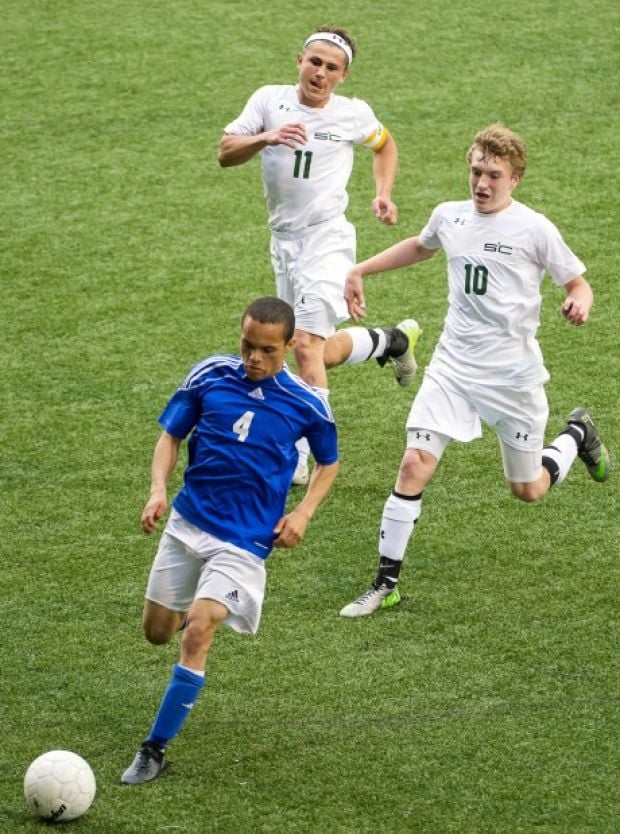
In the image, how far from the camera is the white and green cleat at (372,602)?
7.73m

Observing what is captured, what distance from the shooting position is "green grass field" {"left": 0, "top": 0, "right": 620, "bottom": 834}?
639 cm

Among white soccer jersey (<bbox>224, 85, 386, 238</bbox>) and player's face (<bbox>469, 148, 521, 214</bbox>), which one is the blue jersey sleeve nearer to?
player's face (<bbox>469, 148, 521, 214</bbox>)

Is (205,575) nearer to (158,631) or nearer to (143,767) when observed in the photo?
(158,631)

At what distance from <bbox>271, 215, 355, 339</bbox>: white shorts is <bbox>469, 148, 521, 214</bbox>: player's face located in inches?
63.3

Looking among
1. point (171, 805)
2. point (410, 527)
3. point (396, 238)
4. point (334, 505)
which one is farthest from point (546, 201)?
point (171, 805)

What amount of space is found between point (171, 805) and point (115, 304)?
5854 millimetres

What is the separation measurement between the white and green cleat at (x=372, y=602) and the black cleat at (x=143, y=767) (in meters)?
1.68

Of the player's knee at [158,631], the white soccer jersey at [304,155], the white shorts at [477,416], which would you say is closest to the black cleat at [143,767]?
the player's knee at [158,631]

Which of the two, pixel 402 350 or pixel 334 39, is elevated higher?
pixel 334 39

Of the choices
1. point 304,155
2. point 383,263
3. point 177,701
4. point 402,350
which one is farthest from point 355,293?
point 177,701

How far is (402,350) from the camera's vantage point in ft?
32.7

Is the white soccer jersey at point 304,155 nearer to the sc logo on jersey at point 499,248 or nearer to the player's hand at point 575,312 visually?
the sc logo on jersey at point 499,248

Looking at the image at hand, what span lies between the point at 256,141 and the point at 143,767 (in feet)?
11.8

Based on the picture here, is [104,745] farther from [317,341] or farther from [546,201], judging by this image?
[546,201]
